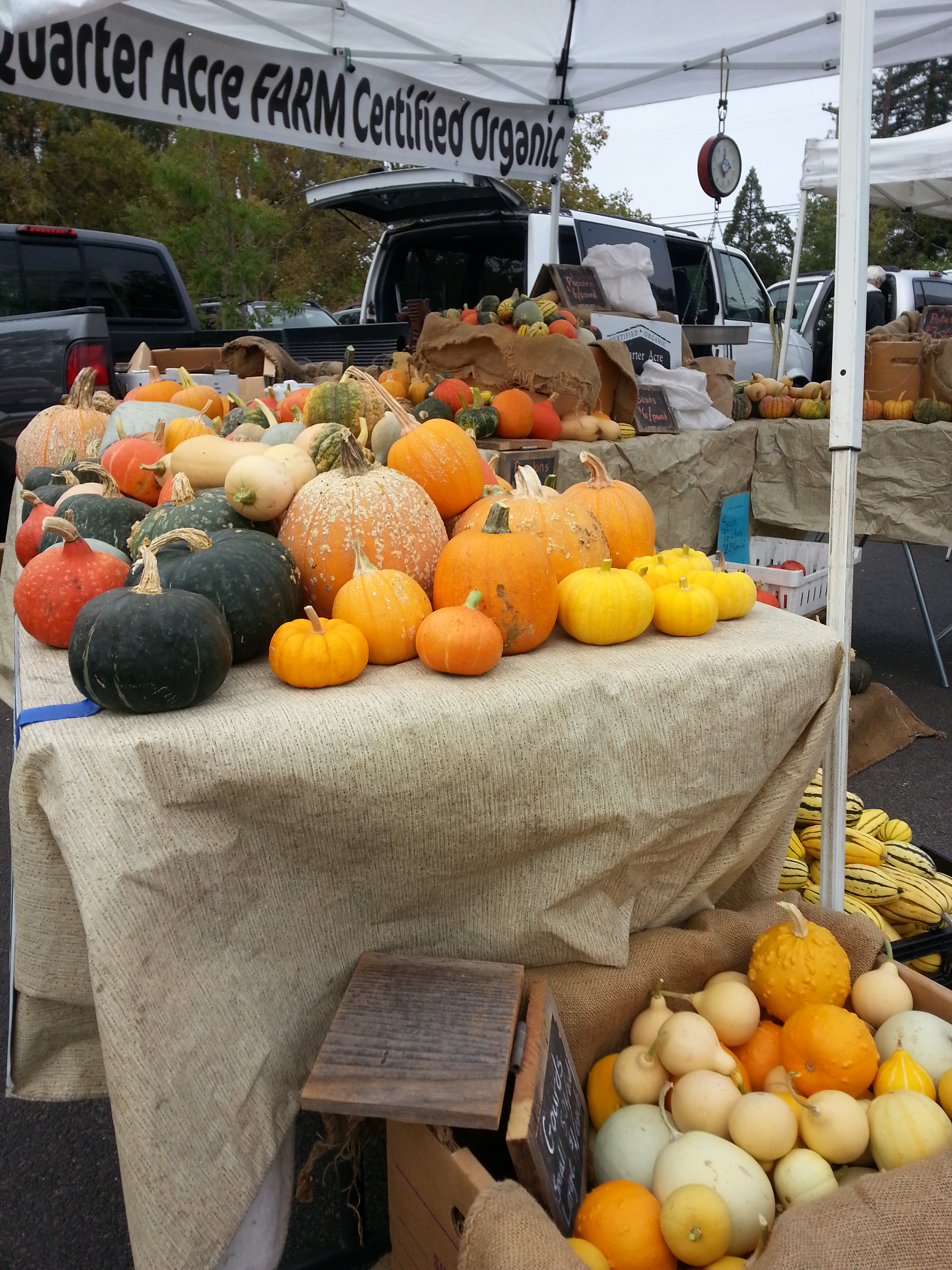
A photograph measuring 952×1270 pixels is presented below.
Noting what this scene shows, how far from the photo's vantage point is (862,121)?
6.22 ft

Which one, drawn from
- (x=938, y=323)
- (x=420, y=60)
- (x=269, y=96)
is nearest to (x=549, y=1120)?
(x=269, y=96)

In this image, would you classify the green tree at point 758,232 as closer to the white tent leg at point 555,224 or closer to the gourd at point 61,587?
the white tent leg at point 555,224

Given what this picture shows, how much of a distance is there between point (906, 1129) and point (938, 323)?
20.0 ft

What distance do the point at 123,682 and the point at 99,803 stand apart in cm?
20

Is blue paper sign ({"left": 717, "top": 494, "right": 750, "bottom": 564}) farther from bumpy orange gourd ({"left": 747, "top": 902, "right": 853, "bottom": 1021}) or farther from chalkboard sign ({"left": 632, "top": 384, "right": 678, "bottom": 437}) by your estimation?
bumpy orange gourd ({"left": 747, "top": 902, "right": 853, "bottom": 1021})

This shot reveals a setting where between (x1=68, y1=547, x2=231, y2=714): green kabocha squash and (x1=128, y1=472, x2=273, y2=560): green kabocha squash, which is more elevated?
(x1=128, y1=472, x2=273, y2=560): green kabocha squash

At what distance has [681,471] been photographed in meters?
4.54

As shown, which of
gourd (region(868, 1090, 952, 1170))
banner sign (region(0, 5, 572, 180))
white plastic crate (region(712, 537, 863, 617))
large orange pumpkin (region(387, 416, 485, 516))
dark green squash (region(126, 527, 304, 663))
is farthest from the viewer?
banner sign (region(0, 5, 572, 180))

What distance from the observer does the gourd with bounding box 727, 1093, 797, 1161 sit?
1408mm

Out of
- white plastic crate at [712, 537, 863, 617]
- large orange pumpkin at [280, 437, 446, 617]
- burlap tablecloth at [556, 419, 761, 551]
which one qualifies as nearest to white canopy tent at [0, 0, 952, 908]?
burlap tablecloth at [556, 419, 761, 551]

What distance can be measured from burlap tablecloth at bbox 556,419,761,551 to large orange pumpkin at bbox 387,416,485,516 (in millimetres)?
1710

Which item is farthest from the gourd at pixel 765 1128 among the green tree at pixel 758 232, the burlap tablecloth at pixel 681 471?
the green tree at pixel 758 232

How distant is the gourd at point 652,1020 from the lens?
64.7 inches

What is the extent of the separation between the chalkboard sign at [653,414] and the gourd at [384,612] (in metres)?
3.15
